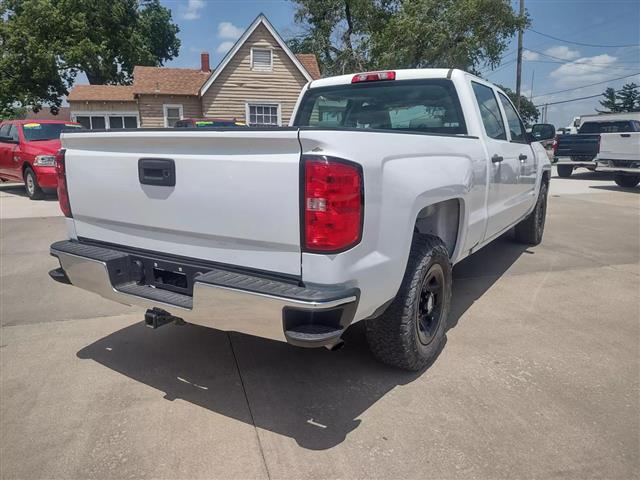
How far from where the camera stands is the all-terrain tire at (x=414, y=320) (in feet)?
9.60

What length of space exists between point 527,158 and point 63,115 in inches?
1773

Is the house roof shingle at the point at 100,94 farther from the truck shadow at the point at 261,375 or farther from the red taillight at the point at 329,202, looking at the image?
the red taillight at the point at 329,202

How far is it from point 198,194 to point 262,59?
21.2 m

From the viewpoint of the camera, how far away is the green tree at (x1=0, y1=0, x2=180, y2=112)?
2712cm

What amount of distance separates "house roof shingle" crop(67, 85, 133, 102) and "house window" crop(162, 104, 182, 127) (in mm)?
3545

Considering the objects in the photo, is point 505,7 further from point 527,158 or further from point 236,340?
point 236,340

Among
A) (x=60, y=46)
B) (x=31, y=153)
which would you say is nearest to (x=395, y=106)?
(x=31, y=153)

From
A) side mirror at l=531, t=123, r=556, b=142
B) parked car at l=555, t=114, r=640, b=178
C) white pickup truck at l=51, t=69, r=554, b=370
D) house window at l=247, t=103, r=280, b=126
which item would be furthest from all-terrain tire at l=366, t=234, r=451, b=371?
house window at l=247, t=103, r=280, b=126

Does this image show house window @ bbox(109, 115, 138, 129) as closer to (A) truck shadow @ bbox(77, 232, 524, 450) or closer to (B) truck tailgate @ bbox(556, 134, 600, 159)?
(B) truck tailgate @ bbox(556, 134, 600, 159)

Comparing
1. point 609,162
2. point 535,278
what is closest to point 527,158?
point 535,278

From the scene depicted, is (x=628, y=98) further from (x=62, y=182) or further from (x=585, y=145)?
(x=62, y=182)

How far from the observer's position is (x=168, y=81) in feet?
75.9

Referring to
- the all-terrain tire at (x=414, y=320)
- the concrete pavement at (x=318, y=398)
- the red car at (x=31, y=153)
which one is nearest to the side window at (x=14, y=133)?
the red car at (x=31, y=153)

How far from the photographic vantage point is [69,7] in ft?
94.9
